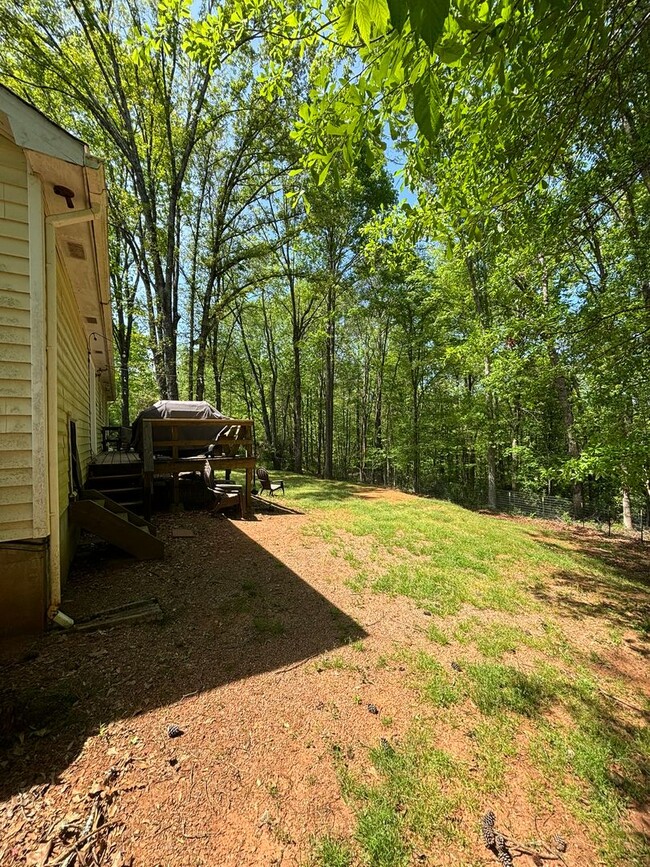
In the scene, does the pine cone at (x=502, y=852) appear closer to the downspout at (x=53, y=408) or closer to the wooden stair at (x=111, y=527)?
the downspout at (x=53, y=408)

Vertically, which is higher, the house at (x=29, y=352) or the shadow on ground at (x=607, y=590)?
the house at (x=29, y=352)

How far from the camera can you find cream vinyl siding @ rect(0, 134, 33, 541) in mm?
2854

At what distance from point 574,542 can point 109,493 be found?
10298 mm

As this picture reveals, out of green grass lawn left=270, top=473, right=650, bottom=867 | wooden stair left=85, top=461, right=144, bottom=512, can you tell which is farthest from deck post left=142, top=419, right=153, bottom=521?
green grass lawn left=270, top=473, right=650, bottom=867

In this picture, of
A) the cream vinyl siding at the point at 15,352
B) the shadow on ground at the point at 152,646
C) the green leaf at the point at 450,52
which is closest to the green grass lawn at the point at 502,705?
the shadow on ground at the point at 152,646

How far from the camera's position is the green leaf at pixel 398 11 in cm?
90

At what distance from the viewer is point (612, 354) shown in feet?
15.9

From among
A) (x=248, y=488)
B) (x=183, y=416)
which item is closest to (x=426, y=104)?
(x=248, y=488)

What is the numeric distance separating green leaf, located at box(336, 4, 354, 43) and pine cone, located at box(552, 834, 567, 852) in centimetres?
362

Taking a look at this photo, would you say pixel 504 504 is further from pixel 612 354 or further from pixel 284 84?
pixel 284 84

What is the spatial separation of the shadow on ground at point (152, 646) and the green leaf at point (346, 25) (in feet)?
11.6

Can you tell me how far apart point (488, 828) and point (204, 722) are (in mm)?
1704

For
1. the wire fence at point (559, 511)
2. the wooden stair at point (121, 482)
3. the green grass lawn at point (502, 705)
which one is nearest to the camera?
the green grass lawn at point (502, 705)

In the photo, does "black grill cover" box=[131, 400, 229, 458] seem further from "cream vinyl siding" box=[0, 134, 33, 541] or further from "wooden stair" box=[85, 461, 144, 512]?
"cream vinyl siding" box=[0, 134, 33, 541]
